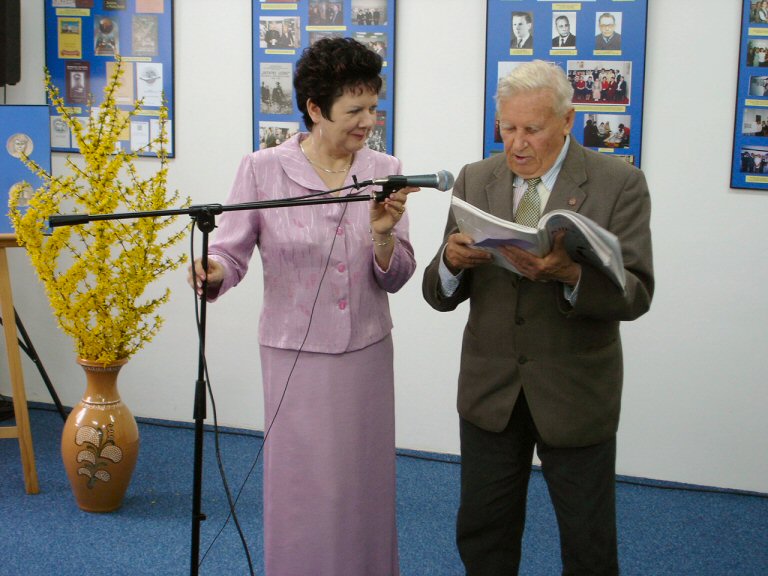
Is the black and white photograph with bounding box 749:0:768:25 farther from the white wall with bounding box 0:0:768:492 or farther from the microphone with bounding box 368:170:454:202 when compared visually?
the microphone with bounding box 368:170:454:202

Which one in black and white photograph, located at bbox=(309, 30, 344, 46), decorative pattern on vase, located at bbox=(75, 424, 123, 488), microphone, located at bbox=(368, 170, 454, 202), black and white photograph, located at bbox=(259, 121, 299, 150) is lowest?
decorative pattern on vase, located at bbox=(75, 424, 123, 488)

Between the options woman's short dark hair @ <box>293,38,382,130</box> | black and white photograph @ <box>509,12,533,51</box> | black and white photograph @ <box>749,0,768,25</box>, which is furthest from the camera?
black and white photograph @ <box>509,12,533,51</box>

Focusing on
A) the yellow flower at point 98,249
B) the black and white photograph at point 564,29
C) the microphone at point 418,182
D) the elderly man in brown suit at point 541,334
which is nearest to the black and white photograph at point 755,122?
the black and white photograph at point 564,29

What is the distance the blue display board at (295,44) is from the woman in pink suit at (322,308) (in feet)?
4.74

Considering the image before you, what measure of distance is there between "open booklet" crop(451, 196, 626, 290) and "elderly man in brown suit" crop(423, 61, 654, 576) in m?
0.05

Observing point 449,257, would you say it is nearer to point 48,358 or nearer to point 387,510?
point 387,510

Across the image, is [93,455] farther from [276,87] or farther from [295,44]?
[295,44]

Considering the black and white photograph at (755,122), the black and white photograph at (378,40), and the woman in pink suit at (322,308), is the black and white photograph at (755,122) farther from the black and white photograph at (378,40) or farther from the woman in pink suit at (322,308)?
the woman in pink suit at (322,308)

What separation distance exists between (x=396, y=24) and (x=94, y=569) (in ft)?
7.47

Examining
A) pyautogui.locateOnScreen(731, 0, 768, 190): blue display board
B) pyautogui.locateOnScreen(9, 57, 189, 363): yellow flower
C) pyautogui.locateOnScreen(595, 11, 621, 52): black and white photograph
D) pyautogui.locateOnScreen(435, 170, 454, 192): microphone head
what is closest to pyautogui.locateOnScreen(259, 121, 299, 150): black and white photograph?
pyautogui.locateOnScreen(9, 57, 189, 363): yellow flower

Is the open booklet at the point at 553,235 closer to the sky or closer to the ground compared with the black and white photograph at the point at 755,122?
closer to the ground

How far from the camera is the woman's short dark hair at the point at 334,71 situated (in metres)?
2.03

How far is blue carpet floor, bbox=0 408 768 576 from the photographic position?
9.21 ft

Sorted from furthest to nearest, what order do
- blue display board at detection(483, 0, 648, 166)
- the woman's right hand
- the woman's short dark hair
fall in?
blue display board at detection(483, 0, 648, 166)
the woman's short dark hair
the woman's right hand
